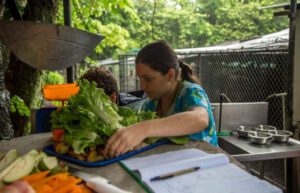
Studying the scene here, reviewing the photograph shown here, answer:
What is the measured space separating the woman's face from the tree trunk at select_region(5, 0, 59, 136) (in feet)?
6.97

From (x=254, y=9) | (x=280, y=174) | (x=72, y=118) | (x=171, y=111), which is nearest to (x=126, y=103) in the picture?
(x=171, y=111)

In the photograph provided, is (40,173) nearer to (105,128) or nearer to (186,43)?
(105,128)

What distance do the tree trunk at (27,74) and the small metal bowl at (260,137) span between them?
8.93ft

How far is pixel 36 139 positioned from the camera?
228 cm

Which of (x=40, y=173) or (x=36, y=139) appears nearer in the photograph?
(x=40, y=173)

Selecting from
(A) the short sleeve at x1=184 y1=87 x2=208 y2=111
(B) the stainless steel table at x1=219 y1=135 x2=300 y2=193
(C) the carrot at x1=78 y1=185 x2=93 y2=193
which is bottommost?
(B) the stainless steel table at x1=219 y1=135 x2=300 y2=193

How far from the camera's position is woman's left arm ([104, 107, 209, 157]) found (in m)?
1.73

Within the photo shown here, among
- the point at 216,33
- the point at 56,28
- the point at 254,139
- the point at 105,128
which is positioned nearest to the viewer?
the point at 105,128

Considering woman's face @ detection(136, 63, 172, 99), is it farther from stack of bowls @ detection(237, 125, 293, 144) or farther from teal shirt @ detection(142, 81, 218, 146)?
stack of bowls @ detection(237, 125, 293, 144)

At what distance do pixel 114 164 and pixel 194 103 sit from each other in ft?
A: 2.83

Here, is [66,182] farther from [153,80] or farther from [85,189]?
[153,80]

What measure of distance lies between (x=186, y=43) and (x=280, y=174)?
1607cm

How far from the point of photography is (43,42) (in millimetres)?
2178

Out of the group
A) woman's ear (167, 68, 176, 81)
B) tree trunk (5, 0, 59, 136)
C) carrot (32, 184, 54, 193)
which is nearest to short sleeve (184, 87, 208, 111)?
woman's ear (167, 68, 176, 81)
